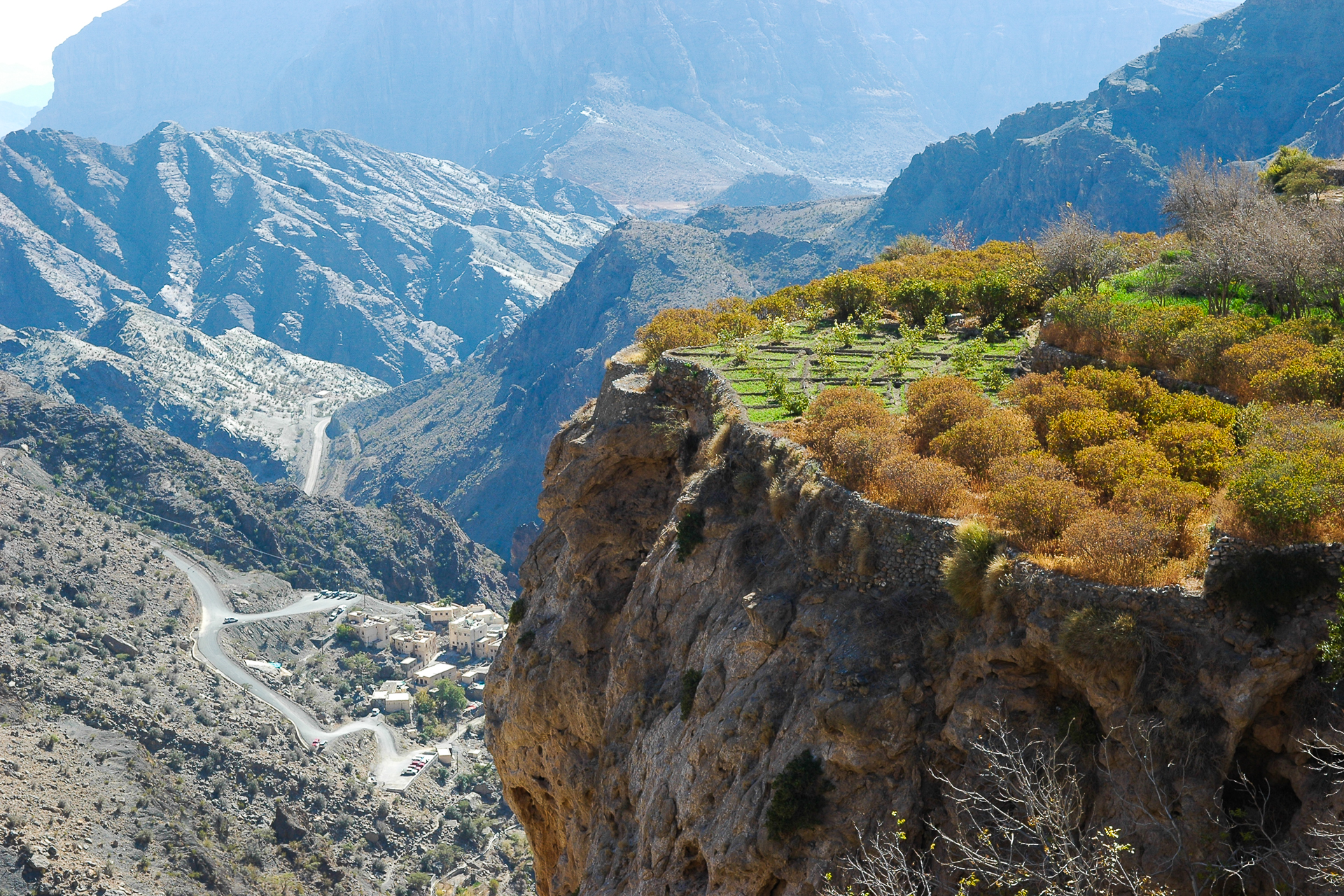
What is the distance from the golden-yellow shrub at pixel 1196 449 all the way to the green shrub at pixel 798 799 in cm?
691

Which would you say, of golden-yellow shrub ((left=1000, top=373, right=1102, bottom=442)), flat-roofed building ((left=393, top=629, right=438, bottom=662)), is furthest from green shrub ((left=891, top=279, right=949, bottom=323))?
flat-roofed building ((left=393, top=629, right=438, bottom=662))

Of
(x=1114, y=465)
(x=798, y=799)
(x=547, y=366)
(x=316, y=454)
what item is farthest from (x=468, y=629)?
(x=1114, y=465)

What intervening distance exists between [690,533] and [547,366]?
139546mm

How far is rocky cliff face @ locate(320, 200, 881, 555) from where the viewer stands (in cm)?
13788

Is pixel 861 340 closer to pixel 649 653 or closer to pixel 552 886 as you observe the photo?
pixel 649 653

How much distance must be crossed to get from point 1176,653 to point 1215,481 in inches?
168

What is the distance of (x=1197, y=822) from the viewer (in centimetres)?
1026

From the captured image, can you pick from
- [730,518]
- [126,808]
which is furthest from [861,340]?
[126,808]

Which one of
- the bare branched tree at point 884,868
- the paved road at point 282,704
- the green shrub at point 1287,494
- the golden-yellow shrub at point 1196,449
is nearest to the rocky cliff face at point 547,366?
the paved road at point 282,704

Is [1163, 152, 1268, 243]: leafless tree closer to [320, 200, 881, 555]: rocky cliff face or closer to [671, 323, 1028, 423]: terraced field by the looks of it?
[671, 323, 1028, 423]: terraced field

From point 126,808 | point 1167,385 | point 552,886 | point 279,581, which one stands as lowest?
point 279,581

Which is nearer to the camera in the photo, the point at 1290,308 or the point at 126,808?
the point at 1290,308

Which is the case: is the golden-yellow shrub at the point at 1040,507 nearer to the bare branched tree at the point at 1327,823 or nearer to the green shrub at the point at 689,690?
the bare branched tree at the point at 1327,823

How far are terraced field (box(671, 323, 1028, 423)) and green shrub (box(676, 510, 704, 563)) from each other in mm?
2534
